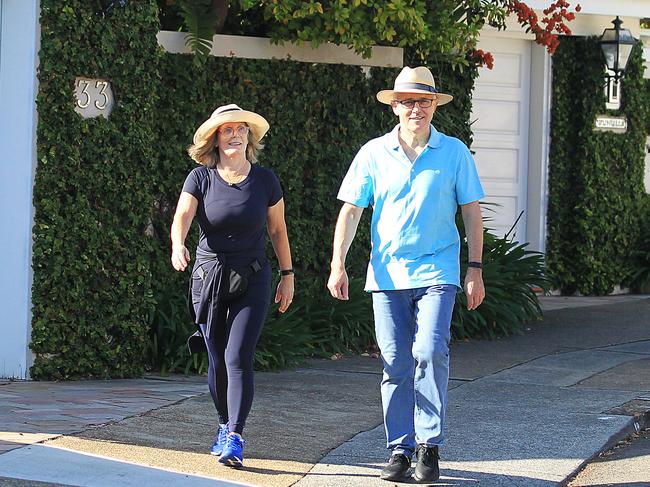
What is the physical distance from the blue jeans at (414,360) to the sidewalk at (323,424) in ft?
0.96

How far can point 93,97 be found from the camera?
26.8 feet

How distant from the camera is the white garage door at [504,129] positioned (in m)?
13.4

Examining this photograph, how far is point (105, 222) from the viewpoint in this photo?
27.0 feet

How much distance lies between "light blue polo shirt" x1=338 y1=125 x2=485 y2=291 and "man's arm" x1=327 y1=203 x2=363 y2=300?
64mm

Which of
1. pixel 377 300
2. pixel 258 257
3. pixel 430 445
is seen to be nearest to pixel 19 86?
pixel 258 257

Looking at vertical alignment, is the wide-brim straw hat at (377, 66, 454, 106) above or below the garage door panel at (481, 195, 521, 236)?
above

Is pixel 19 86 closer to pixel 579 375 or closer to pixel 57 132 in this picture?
pixel 57 132

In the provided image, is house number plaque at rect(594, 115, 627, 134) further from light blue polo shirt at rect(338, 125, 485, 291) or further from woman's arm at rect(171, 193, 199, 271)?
woman's arm at rect(171, 193, 199, 271)

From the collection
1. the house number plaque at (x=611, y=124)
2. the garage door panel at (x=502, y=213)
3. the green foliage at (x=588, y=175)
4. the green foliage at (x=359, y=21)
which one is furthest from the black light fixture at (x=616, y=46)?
the green foliage at (x=359, y=21)

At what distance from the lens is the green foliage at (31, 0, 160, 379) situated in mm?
7988

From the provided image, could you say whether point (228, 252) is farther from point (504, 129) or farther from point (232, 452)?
point (504, 129)

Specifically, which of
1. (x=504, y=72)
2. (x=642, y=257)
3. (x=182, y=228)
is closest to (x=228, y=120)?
(x=182, y=228)

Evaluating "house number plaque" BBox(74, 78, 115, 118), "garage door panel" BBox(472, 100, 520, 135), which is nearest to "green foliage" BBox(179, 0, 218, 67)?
"house number plaque" BBox(74, 78, 115, 118)

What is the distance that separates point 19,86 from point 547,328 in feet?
17.8
